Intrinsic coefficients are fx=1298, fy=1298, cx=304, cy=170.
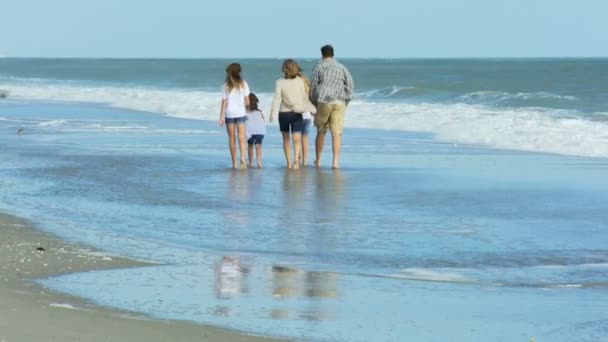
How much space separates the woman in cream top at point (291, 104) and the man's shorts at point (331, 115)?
13 cm

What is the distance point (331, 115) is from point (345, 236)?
564 cm

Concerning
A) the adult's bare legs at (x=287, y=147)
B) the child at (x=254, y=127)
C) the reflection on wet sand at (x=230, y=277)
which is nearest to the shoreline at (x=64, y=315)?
the reflection on wet sand at (x=230, y=277)

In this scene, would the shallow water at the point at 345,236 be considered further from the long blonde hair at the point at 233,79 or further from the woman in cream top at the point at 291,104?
the long blonde hair at the point at 233,79

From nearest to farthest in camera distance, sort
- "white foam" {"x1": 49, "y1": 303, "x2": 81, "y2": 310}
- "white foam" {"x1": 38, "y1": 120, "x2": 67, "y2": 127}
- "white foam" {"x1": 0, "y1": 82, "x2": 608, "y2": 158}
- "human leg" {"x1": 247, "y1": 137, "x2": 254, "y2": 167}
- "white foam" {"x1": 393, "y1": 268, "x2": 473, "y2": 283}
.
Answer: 1. "white foam" {"x1": 49, "y1": 303, "x2": 81, "y2": 310}
2. "white foam" {"x1": 393, "y1": 268, "x2": 473, "y2": 283}
3. "human leg" {"x1": 247, "y1": 137, "x2": 254, "y2": 167}
4. "white foam" {"x1": 0, "y1": 82, "x2": 608, "y2": 158}
5. "white foam" {"x1": 38, "y1": 120, "x2": 67, "y2": 127}

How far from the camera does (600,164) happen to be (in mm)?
16562

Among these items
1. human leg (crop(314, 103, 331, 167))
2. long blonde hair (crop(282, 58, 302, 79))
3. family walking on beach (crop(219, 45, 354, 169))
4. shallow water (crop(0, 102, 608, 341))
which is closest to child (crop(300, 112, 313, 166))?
family walking on beach (crop(219, 45, 354, 169))

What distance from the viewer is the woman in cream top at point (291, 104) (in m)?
15.5

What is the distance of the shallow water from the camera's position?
700 cm

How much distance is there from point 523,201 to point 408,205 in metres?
1.17

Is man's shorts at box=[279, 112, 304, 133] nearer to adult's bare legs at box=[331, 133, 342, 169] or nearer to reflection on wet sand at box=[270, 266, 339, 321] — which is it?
adult's bare legs at box=[331, 133, 342, 169]

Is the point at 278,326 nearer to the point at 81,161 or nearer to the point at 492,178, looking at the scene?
the point at 492,178

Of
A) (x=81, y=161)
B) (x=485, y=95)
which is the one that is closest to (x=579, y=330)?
(x=81, y=161)

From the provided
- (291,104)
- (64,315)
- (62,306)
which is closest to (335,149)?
(291,104)

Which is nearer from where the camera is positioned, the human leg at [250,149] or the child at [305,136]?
the child at [305,136]
